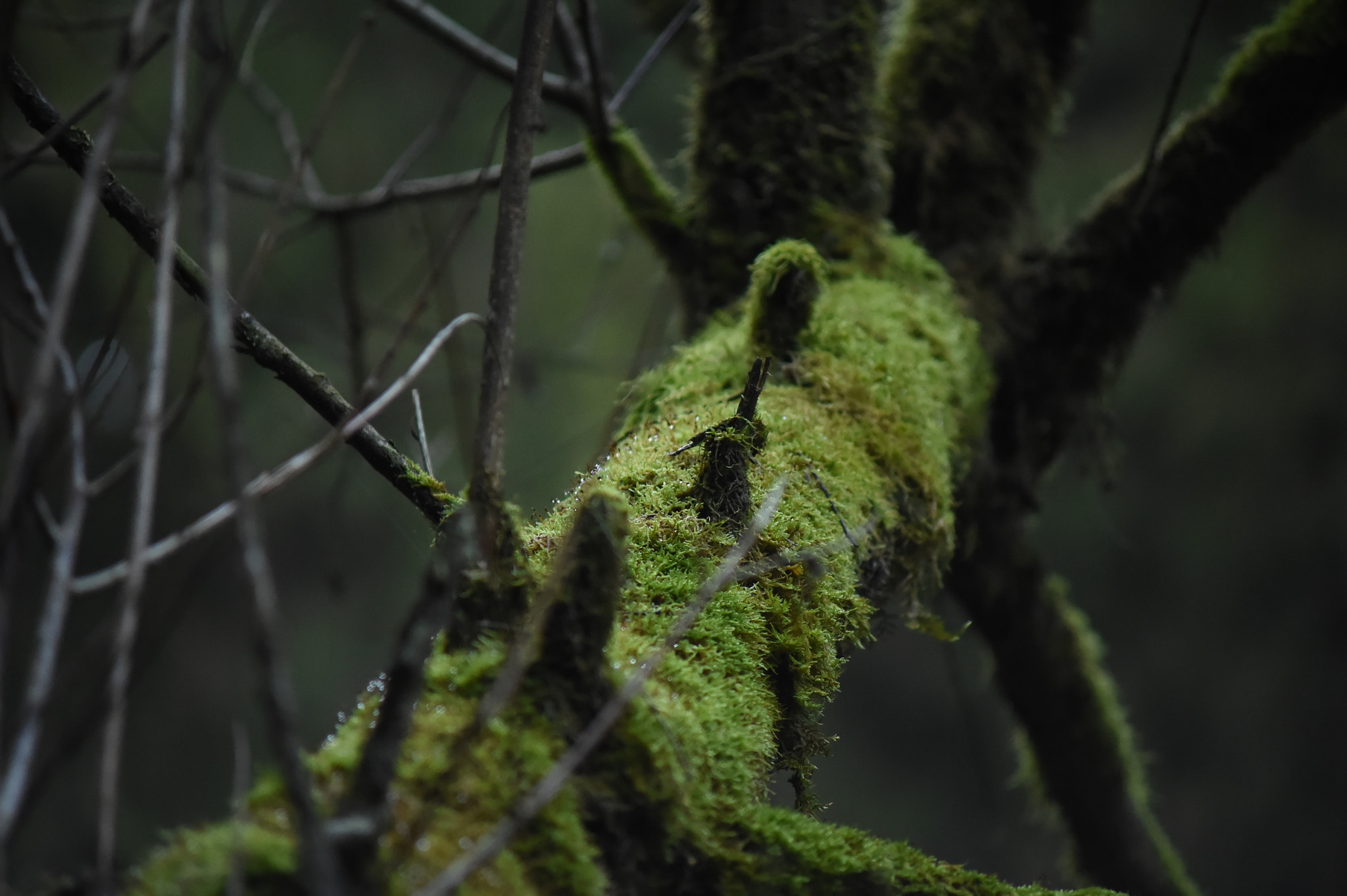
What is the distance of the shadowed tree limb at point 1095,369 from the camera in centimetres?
177

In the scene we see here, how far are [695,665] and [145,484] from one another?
20.9 inches

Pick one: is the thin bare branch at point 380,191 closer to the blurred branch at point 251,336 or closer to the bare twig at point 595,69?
the bare twig at point 595,69

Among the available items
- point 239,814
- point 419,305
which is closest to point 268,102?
point 419,305

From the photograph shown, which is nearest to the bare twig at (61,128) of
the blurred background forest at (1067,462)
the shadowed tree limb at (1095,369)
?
the shadowed tree limb at (1095,369)

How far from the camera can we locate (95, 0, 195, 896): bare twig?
461mm

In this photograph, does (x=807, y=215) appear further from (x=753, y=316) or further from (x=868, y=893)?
(x=868, y=893)

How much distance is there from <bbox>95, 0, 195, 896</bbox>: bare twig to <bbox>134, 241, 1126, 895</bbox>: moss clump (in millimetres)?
93

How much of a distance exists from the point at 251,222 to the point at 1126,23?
7.94 meters

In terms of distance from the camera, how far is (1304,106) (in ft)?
5.74

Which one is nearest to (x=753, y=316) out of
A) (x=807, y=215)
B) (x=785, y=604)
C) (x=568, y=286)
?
(x=807, y=215)

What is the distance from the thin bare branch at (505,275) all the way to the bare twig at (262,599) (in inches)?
9.7

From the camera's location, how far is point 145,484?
507mm

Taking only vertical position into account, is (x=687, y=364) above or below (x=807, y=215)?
below

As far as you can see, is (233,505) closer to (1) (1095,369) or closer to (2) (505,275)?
(2) (505,275)
